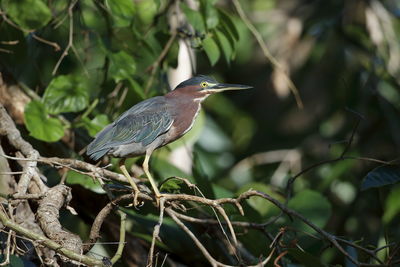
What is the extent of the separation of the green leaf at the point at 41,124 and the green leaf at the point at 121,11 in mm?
621

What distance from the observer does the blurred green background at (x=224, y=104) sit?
11.7ft

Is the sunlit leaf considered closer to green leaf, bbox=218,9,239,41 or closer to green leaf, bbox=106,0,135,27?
green leaf, bbox=218,9,239,41

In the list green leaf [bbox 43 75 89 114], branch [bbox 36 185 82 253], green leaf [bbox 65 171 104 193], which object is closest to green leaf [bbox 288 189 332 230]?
green leaf [bbox 65 171 104 193]

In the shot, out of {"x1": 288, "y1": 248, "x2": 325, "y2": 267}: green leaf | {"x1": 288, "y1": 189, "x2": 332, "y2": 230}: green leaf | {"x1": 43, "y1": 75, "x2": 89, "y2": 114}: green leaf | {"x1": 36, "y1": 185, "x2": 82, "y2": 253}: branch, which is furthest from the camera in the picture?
{"x1": 288, "y1": 189, "x2": 332, "y2": 230}: green leaf

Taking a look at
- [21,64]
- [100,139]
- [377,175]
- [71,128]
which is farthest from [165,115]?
[377,175]

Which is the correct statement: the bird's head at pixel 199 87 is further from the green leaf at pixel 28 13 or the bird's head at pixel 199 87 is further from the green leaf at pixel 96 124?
the green leaf at pixel 28 13

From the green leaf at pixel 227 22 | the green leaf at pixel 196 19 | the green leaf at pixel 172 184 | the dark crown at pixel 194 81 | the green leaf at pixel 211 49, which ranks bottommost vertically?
the green leaf at pixel 172 184

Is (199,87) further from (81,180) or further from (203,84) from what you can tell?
(81,180)

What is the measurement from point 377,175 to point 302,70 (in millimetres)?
3408

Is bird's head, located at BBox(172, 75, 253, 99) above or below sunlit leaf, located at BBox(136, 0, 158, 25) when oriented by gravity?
below

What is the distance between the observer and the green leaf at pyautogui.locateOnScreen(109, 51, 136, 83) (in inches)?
145

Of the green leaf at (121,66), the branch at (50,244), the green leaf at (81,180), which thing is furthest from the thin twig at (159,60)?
the branch at (50,244)

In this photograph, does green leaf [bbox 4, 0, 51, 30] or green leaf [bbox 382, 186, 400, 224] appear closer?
green leaf [bbox 4, 0, 51, 30]

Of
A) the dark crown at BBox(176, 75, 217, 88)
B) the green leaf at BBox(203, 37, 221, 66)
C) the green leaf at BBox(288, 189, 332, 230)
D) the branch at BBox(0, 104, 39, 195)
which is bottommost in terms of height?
the green leaf at BBox(288, 189, 332, 230)
